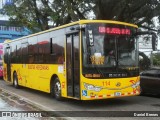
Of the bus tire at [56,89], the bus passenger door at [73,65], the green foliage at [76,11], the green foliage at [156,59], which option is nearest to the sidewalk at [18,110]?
the bus tire at [56,89]

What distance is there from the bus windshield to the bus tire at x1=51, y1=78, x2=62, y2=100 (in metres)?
2.40

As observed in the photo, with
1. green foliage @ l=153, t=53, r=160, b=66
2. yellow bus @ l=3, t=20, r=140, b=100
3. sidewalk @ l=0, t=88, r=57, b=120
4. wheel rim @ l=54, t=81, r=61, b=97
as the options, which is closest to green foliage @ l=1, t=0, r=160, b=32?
green foliage @ l=153, t=53, r=160, b=66

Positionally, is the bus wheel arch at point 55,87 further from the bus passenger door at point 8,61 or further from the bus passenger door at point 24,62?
the bus passenger door at point 8,61

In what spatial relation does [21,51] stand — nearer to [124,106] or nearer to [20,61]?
[20,61]

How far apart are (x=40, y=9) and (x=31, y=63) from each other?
13669mm

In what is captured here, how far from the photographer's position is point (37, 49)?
660 inches

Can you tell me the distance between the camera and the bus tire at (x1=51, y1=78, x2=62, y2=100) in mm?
14313

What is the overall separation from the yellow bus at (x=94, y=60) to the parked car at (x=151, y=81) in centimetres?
233

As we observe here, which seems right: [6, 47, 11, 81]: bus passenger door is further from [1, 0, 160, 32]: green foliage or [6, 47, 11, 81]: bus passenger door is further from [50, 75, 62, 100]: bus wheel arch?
[50, 75, 62, 100]: bus wheel arch

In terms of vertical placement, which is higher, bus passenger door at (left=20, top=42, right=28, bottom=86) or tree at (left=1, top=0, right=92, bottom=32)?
tree at (left=1, top=0, right=92, bottom=32)

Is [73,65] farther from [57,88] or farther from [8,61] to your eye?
[8,61]

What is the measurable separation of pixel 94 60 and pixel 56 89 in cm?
290

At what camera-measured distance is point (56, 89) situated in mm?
14633

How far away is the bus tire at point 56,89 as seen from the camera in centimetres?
1431
